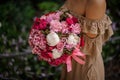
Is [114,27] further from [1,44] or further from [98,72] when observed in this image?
[98,72]

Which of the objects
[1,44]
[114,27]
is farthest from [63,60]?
[114,27]

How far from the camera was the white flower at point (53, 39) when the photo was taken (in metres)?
3.06

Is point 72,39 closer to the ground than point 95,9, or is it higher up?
closer to the ground

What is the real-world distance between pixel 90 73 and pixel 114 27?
9.29ft

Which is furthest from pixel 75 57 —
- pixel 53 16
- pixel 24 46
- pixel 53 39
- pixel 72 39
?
pixel 24 46

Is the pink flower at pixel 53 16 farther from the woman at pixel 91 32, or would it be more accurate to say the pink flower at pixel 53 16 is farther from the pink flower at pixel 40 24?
the woman at pixel 91 32

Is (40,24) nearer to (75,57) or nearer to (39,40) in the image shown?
(39,40)

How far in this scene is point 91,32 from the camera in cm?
318

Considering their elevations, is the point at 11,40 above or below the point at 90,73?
above

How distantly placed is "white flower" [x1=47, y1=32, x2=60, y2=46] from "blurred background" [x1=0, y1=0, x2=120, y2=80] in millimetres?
1814

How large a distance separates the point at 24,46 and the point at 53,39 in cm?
274

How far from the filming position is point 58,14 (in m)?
3.23

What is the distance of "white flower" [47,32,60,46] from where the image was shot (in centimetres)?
306

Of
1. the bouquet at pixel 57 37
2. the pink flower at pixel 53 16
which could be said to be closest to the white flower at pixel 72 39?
the bouquet at pixel 57 37
